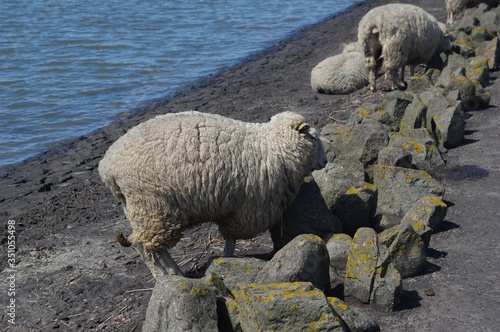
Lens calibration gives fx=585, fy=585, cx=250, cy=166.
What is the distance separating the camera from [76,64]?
2088cm

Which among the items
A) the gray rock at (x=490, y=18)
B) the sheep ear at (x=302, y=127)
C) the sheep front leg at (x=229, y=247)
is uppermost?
the sheep ear at (x=302, y=127)

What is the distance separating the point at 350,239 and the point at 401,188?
1.49 metres

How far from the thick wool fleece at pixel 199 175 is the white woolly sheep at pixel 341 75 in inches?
329

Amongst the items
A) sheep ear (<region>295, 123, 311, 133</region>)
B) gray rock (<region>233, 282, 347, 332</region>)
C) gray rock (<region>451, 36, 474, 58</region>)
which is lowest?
gray rock (<region>451, 36, 474, 58</region>)

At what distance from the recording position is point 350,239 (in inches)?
233

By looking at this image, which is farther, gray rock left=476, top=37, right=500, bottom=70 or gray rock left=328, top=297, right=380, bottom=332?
gray rock left=476, top=37, right=500, bottom=70

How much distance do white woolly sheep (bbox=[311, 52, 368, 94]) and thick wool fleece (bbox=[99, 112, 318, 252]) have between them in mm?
8365

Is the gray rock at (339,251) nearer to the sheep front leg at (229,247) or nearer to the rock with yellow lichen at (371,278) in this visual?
the rock with yellow lichen at (371,278)

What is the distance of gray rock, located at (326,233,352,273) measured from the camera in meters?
5.75

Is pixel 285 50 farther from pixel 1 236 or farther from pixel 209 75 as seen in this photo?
pixel 1 236

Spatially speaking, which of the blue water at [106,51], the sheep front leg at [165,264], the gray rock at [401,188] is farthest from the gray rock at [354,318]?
the blue water at [106,51]

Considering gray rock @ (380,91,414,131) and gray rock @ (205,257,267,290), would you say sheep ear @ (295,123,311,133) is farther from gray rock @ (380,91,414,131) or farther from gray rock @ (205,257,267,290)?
gray rock @ (380,91,414,131)

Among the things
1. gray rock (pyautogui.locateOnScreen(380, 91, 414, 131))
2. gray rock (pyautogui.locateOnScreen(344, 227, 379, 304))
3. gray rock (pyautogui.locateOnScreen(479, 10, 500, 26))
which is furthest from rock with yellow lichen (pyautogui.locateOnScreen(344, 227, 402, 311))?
gray rock (pyautogui.locateOnScreen(479, 10, 500, 26))

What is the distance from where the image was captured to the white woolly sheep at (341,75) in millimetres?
14516
